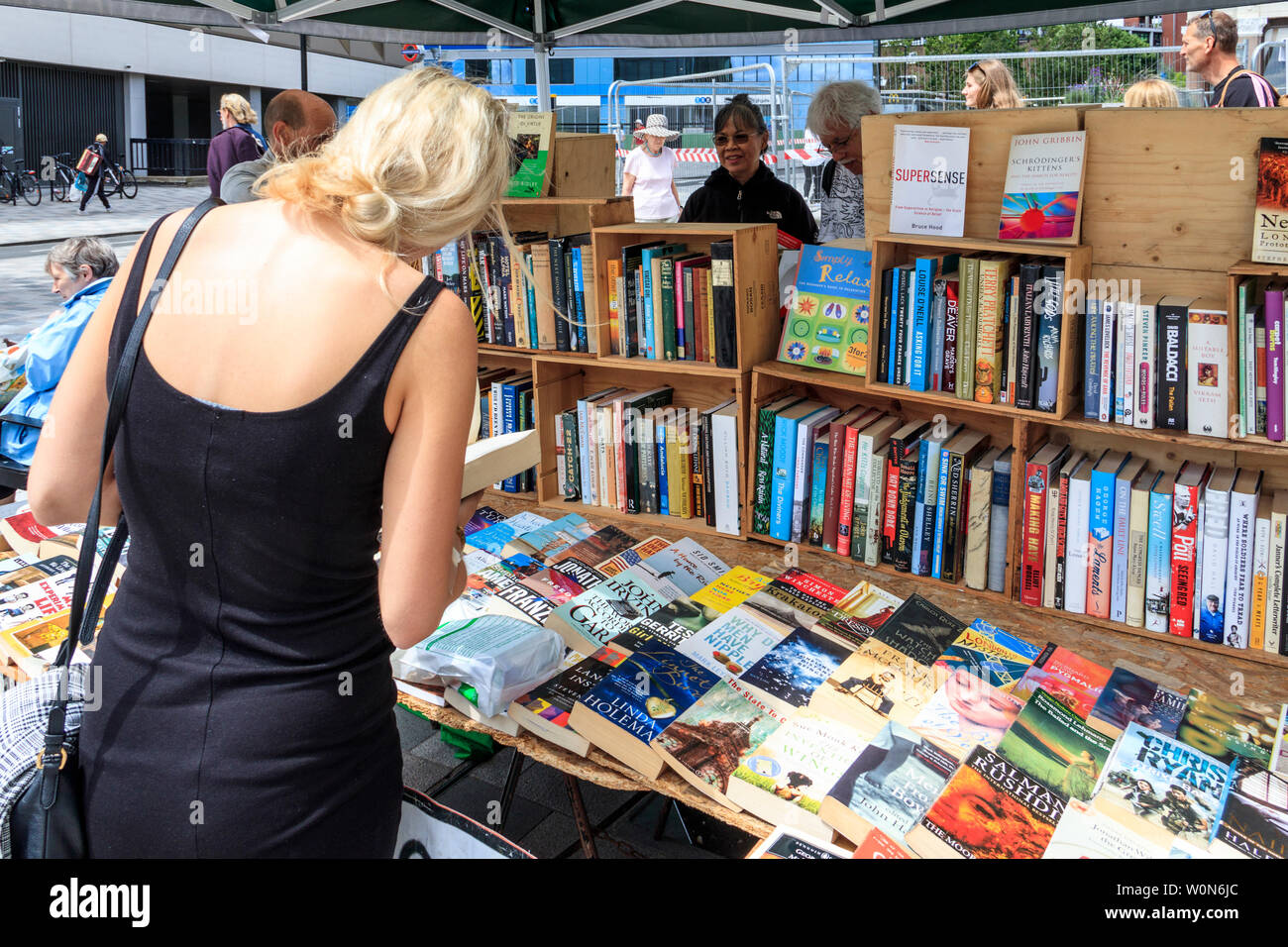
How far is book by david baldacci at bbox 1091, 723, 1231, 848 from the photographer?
1.64 m

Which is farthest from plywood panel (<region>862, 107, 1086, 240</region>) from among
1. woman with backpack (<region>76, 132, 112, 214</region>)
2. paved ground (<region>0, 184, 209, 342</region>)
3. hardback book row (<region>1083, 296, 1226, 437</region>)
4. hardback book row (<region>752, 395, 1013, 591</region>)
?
woman with backpack (<region>76, 132, 112, 214</region>)

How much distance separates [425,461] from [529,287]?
237 cm

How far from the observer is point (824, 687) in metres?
2.07

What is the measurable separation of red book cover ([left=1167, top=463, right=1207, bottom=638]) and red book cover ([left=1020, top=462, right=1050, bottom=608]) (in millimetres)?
314

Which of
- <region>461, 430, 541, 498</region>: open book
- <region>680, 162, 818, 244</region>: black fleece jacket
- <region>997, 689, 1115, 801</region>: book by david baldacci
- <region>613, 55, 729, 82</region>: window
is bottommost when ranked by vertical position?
<region>997, 689, 1115, 801</region>: book by david baldacci

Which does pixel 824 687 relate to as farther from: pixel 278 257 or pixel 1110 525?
pixel 278 257

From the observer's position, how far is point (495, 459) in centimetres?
187

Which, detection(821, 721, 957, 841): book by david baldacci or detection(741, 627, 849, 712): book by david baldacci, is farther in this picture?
detection(741, 627, 849, 712): book by david baldacci

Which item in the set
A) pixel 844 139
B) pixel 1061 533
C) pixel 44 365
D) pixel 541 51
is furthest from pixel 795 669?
pixel 541 51

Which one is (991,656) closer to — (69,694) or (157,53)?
(69,694)

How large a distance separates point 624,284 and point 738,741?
175 cm

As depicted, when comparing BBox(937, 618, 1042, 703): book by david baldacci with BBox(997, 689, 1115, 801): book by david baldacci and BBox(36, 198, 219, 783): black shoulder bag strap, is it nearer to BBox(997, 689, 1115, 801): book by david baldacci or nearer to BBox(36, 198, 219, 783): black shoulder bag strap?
BBox(997, 689, 1115, 801): book by david baldacci

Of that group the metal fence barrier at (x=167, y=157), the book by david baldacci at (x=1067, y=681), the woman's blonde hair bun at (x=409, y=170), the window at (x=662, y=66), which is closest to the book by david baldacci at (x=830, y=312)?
the book by david baldacci at (x=1067, y=681)
